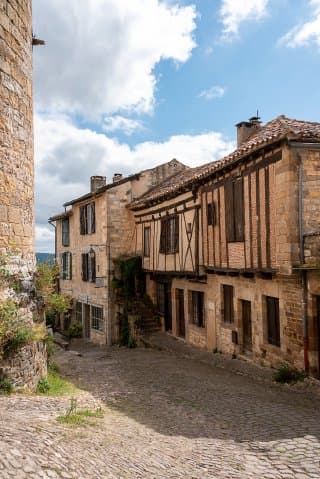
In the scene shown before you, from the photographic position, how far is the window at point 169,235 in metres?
15.1

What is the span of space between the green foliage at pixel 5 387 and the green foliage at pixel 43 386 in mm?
1045

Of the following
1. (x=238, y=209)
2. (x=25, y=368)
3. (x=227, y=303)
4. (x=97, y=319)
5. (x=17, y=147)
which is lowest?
(x=97, y=319)

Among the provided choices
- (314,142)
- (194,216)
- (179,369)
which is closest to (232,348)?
(179,369)

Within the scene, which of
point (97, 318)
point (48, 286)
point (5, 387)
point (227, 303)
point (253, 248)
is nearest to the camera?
point (5, 387)

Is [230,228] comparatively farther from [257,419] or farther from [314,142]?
[257,419]

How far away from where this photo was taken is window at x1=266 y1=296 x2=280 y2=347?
401 inches

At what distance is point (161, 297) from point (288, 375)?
9.09m

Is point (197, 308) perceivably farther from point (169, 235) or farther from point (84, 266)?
point (84, 266)

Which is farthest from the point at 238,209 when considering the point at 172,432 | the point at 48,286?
the point at 172,432

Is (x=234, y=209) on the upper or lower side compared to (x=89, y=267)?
upper

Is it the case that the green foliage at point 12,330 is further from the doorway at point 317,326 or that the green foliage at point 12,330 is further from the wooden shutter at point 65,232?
the wooden shutter at point 65,232

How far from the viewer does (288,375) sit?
9156mm

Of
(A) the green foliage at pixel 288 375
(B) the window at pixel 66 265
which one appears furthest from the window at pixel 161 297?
(A) the green foliage at pixel 288 375

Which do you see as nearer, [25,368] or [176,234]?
[25,368]
